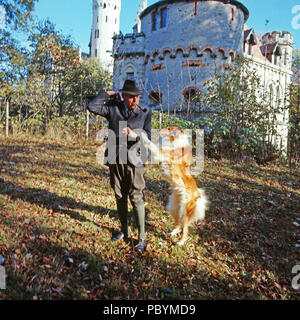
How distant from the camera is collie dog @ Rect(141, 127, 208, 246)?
409cm

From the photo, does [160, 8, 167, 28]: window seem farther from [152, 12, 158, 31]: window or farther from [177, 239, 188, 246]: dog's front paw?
[177, 239, 188, 246]: dog's front paw

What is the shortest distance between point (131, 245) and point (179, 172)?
4.66ft

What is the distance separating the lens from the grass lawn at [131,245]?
3355 mm

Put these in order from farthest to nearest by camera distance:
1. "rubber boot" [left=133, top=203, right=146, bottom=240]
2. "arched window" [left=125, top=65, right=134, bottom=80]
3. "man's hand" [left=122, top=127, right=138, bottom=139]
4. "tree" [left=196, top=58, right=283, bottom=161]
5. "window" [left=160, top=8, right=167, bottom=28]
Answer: "arched window" [left=125, top=65, right=134, bottom=80], "window" [left=160, top=8, right=167, bottom=28], "tree" [left=196, top=58, right=283, bottom=161], "rubber boot" [left=133, top=203, right=146, bottom=240], "man's hand" [left=122, top=127, right=138, bottom=139]

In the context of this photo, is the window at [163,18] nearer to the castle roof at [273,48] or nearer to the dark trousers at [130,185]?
the castle roof at [273,48]

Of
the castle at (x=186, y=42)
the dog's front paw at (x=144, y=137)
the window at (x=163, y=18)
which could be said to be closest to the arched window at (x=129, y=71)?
the castle at (x=186, y=42)

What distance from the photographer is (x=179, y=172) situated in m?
4.27

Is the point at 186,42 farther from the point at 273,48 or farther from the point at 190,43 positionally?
the point at 273,48

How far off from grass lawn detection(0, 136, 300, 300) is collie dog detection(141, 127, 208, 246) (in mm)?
617

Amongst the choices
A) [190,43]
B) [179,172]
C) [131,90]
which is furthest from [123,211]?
[190,43]

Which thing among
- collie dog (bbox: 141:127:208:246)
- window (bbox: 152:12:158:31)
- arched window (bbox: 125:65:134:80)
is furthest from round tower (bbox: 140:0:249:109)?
collie dog (bbox: 141:127:208:246)

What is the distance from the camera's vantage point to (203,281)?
3.70m
